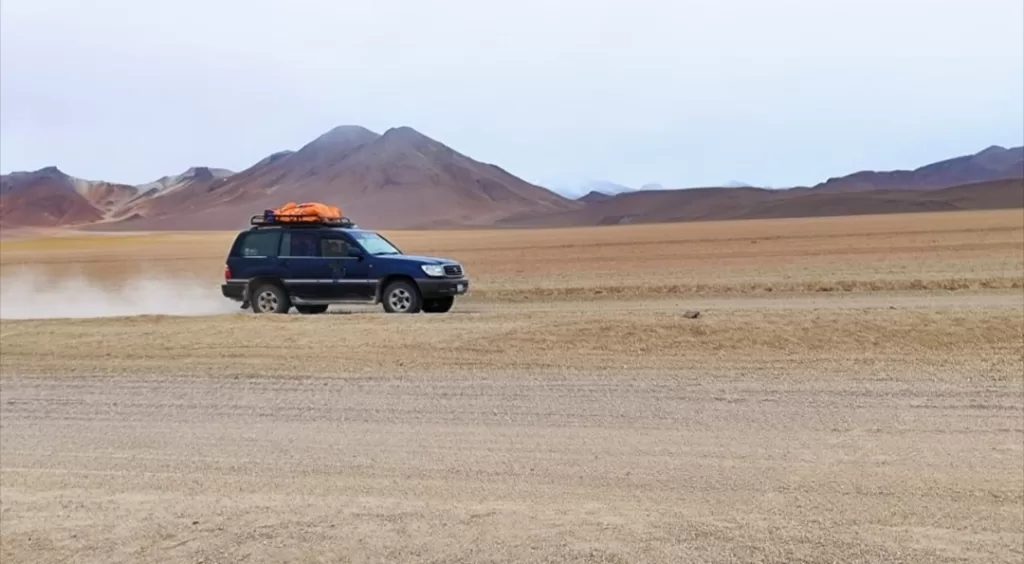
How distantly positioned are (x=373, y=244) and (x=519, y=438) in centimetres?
1013

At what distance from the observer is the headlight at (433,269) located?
664 inches

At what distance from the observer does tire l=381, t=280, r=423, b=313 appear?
1681cm

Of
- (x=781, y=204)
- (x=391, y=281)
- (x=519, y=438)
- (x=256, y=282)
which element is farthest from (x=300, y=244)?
(x=781, y=204)

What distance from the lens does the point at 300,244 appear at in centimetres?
1744

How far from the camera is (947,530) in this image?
5945 millimetres

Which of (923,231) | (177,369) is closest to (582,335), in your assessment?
(177,369)

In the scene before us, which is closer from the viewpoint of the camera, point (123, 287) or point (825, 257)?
point (123, 287)

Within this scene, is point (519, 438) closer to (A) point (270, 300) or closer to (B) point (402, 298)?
(B) point (402, 298)

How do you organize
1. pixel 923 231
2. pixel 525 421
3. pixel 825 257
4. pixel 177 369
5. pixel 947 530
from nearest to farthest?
pixel 947 530, pixel 525 421, pixel 177 369, pixel 825 257, pixel 923 231

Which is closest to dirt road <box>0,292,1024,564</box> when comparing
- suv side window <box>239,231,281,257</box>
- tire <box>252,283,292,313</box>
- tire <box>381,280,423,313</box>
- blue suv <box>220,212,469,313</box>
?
tire <box>381,280,423,313</box>

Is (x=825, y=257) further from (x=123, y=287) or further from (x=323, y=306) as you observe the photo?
(x=123, y=287)

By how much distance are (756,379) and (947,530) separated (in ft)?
12.3

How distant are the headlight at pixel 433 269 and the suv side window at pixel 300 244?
209 centimetres

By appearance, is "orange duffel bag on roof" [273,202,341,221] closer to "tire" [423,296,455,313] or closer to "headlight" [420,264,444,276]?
"headlight" [420,264,444,276]
